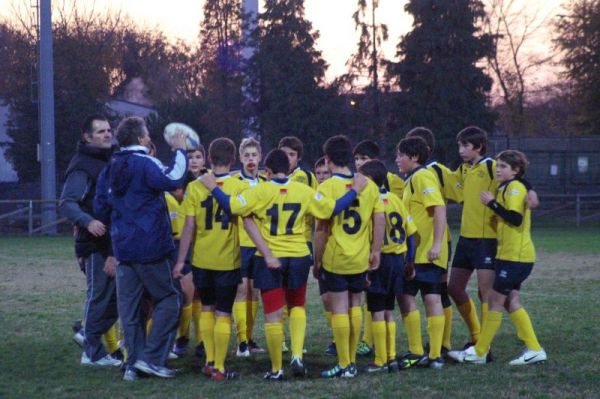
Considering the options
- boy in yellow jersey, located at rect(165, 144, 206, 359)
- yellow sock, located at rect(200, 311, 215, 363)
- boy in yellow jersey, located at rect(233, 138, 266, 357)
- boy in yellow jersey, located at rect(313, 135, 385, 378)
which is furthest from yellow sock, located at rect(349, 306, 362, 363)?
boy in yellow jersey, located at rect(165, 144, 206, 359)

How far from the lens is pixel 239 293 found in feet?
28.6

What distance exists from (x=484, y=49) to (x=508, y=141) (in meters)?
4.37

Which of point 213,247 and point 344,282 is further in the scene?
point 213,247

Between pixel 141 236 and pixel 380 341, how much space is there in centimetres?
210

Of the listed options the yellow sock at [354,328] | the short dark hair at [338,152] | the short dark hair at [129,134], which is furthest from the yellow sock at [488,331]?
the short dark hair at [129,134]

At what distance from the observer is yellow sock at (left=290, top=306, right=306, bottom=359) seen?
760 centimetres

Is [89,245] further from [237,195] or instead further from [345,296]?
[345,296]

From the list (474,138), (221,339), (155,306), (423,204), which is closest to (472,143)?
(474,138)

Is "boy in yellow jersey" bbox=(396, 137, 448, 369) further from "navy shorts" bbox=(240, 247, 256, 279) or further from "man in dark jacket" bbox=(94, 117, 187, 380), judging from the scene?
"man in dark jacket" bbox=(94, 117, 187, 380)

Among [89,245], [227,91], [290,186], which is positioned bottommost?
[89,245]

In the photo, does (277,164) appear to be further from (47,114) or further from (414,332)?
(47,114)

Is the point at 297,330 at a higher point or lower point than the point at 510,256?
lower

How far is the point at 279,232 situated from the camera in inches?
298

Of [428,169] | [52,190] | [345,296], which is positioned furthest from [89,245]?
[52,190]
